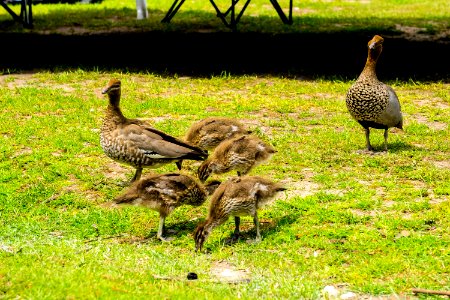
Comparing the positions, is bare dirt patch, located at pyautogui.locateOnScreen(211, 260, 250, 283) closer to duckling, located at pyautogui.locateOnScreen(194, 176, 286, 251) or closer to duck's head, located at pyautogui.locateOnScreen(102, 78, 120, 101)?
duckling, located at pyautogui.locateOnScreen(194, 176, 286, 251)

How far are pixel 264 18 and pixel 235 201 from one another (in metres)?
14.4

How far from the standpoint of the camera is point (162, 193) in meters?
7.75

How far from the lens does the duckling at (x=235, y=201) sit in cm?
747

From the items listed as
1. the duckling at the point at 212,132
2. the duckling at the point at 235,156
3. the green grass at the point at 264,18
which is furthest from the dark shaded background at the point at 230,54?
the duckling at the point at 235,156

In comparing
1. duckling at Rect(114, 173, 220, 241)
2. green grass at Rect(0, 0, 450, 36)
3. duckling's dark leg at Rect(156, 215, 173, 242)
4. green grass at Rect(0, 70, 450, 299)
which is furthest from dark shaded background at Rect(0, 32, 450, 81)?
duckling's dark leg at Rect(156, 215, 173, 242)

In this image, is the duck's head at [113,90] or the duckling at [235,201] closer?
the duckling at [235,201]

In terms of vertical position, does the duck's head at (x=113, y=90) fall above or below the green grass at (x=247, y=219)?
above

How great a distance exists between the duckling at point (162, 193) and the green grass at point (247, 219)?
0.32 meters

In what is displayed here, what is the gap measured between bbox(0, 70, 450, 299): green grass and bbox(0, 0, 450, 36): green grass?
6.17 metres

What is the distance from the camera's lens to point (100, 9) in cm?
2369

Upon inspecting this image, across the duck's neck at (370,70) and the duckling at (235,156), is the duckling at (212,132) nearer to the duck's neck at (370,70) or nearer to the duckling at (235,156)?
the duckling at (235,156)

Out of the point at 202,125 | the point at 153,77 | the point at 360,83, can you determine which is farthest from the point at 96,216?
the point at 153,77

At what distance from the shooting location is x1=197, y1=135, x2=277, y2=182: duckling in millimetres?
8688

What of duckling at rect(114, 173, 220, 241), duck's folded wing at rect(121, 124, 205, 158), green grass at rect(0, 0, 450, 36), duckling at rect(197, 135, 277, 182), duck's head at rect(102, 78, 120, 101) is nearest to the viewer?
duckling at rect(114, 173, 220, 241)
